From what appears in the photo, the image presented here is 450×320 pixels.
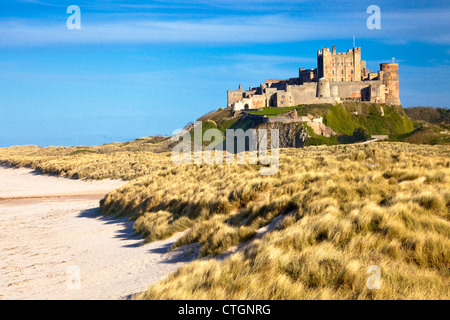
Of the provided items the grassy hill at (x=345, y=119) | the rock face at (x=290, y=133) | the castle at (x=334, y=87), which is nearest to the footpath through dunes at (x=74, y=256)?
the rock face at (x=290, y=133)

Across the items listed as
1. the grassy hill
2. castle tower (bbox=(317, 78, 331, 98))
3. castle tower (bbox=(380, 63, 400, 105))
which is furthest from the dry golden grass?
castle tower (bbox=(380, 63, 400, 105))

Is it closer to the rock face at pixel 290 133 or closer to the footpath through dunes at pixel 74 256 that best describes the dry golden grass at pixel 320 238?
the footpath through dunes at pixel 74 256

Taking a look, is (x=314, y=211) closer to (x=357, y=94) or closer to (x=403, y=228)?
(x=403, y=228)

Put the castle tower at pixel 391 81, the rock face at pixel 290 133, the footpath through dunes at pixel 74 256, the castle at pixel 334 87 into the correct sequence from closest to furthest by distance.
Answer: the footpath through dunes at pixel 74 256 < the rock face at pixel 290 133 < the castle at pixel 334 87 < the castle tower at pixel 391 81

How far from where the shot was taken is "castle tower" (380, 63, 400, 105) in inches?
4102

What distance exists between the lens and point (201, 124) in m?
94.2

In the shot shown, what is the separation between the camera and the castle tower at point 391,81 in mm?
104188

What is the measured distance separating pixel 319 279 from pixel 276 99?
9286 cm

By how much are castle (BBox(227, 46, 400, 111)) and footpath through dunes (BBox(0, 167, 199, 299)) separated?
76.9 m

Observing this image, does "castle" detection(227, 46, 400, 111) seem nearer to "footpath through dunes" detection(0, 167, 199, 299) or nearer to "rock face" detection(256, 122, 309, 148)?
"rock face" detection(256, 122, 309, 148)

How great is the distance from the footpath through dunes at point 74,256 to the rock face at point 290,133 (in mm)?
51628

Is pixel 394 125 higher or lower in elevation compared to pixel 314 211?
higher

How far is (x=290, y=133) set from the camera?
242 ft
